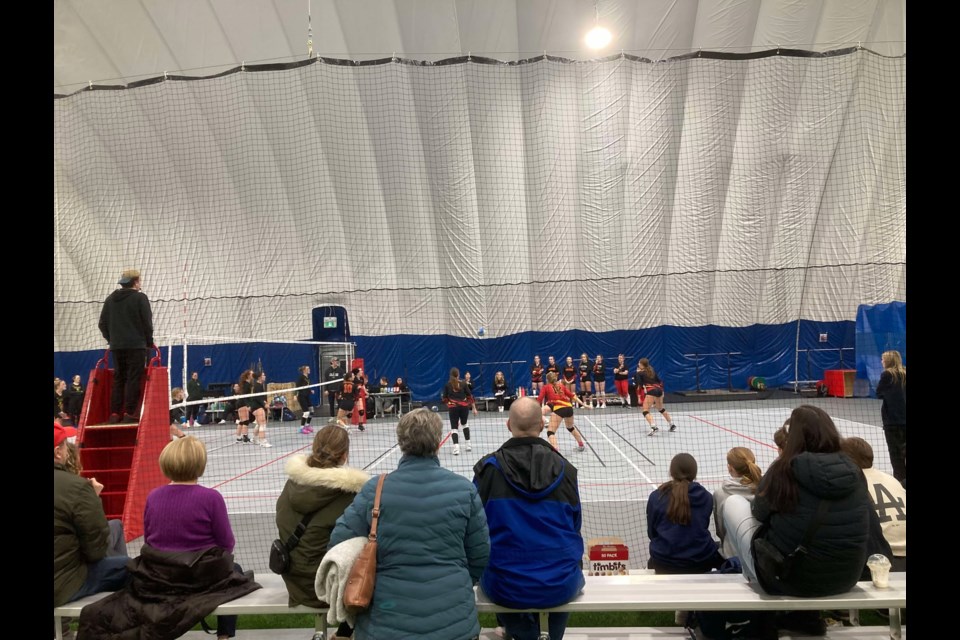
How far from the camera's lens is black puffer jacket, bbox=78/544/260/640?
284cm

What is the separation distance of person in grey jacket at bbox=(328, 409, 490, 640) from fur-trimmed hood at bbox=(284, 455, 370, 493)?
0.31 metres

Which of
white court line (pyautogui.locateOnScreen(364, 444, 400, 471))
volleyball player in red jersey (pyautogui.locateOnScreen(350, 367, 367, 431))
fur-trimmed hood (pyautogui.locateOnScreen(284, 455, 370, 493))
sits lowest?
white court line (pyautogui.locateOnScreen(364, 444, 400, 471))

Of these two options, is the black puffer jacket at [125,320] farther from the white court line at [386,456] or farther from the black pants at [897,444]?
the black pants at [897,444]

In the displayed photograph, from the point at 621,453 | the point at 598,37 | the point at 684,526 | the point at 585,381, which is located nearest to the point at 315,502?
the point at 684,526

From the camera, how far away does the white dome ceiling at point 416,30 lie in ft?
53.3

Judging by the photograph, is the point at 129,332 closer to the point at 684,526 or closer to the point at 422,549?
the point at 422,549

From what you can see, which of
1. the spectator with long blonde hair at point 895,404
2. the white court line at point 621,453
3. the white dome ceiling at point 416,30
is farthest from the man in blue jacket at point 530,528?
the white dome ceiling at point 416,30

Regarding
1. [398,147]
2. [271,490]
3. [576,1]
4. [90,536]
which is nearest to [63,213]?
[398,147]


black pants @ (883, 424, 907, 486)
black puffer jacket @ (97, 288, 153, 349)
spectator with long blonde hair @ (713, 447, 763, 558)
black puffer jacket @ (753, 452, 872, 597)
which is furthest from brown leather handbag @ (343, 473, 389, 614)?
black pants @ (883, 424, 907, 486)

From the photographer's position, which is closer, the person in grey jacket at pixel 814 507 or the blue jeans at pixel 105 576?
the person in grey jacket at pixel 814 507

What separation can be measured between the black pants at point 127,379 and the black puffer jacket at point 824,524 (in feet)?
20.2

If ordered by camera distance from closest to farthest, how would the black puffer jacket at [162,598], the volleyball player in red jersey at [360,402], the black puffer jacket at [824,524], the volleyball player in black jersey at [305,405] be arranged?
the black puffer jacket at [824,524]
the black puffer jacket at [162,598]
the volleyball player in red jersey at [360,402]
the volleyball player in black jersey at [305,405]

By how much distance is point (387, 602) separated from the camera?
99.7 inches

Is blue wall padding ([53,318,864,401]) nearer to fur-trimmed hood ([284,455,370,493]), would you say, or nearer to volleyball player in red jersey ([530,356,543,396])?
volleyball player in red jersey ([530,356,543,396])
